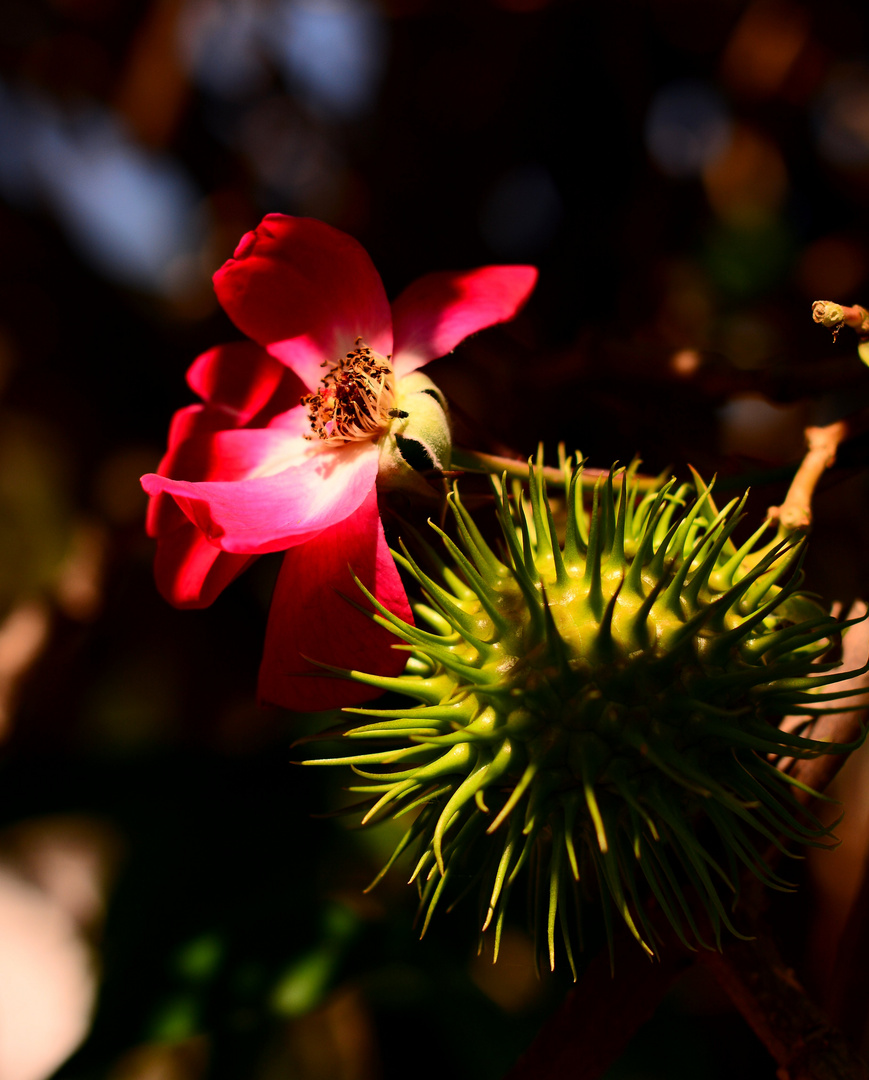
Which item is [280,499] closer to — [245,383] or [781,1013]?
[245,383]

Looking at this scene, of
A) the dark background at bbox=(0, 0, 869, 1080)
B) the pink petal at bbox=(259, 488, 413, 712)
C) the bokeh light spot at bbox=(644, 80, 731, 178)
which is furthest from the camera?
the bokeh light spot at bbox=(644, 80, 731, 178)

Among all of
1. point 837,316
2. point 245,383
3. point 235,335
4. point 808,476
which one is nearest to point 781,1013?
point 808,476

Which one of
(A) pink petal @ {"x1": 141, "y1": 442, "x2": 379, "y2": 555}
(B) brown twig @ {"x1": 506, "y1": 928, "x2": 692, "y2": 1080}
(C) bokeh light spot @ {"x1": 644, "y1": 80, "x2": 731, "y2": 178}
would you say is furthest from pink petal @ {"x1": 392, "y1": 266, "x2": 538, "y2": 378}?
(C) bokeh light spot @ {"x1": 644, "y1": 80, "x2": 731, "y2": 178}

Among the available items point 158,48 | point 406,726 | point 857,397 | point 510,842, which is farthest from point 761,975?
point 158,48

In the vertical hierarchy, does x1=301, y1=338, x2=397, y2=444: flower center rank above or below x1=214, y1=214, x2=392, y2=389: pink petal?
below

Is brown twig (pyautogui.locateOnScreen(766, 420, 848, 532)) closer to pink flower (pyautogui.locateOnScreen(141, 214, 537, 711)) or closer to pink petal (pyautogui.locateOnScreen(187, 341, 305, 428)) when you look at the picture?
pink flower (pyautogui.locateOnScreen(141, 214, 537, 711))

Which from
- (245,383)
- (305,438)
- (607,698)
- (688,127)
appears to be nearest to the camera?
(607,698)

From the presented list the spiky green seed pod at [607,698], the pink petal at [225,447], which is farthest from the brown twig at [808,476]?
the pink petal at [225,447]

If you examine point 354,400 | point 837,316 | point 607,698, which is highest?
point 837,316
